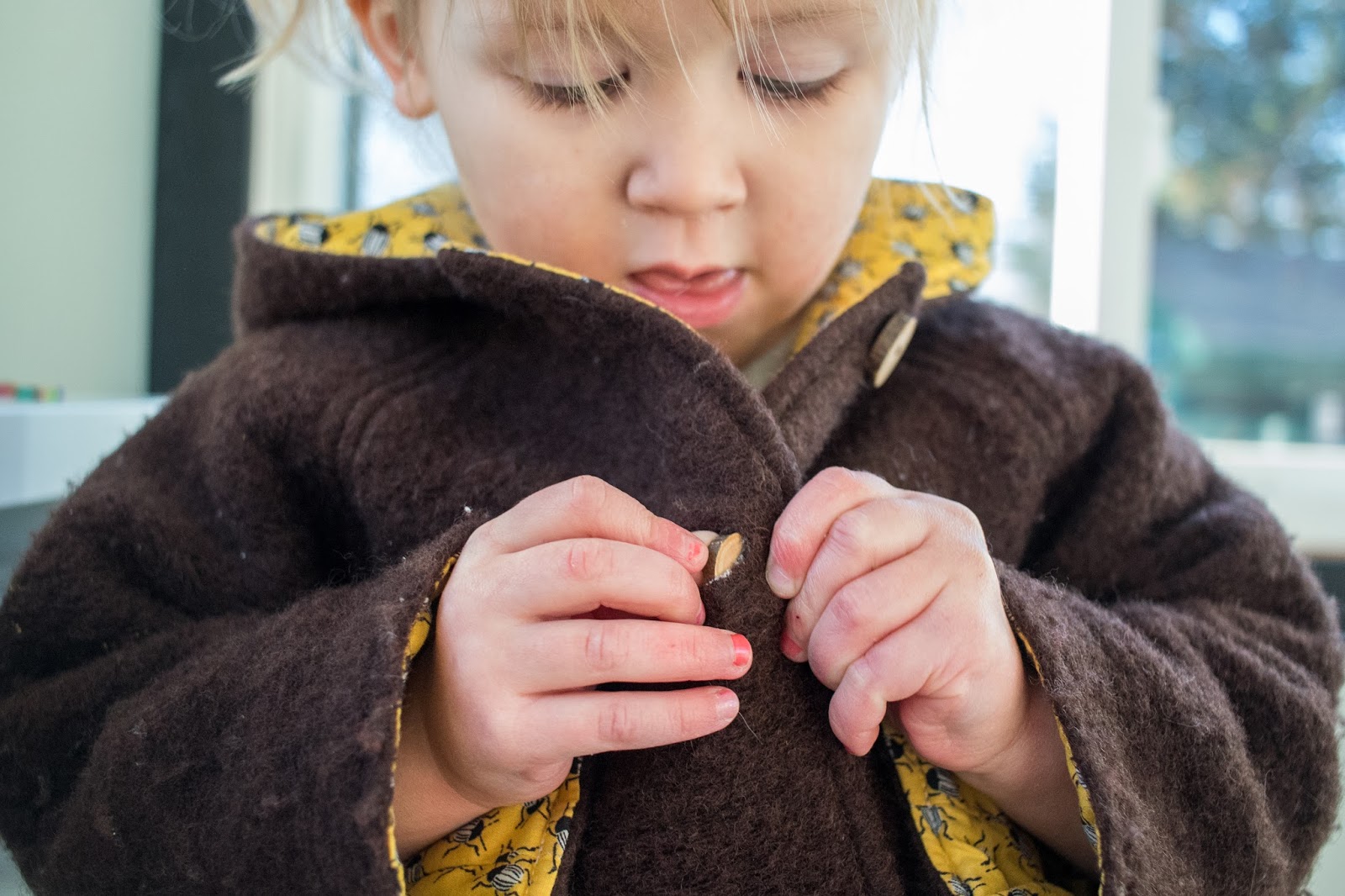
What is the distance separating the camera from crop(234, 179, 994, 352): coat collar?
2.14 ft

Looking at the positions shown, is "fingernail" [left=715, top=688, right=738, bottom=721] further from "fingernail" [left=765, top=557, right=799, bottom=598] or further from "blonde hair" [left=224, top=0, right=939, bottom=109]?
"blonde hair" [left=224, top=0, right=939, bottom=109]

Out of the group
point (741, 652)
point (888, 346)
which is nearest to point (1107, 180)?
point (888, 346)

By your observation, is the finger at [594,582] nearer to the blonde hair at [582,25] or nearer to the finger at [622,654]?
the finger at [622,654]

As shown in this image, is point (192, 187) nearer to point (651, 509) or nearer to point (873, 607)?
point (651, 509)

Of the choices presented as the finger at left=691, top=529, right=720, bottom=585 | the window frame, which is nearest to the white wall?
the window frame

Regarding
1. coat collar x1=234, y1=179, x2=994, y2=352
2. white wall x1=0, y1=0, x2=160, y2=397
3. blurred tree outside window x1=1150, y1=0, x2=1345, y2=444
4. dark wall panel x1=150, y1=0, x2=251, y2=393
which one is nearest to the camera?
coat collar x1=234, y1=179, x2=994, y2=352

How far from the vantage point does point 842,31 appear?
57cm

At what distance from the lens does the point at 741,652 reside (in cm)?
44

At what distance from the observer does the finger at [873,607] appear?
0.45 metres

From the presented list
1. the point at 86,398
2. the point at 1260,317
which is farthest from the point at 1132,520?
the point at 86,398

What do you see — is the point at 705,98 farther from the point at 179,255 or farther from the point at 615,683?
the point at 179,255

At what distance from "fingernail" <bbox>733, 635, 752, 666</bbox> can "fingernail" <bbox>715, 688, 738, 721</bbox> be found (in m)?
0.01

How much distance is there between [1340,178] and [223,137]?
113cm

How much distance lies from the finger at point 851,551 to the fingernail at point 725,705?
41mm
